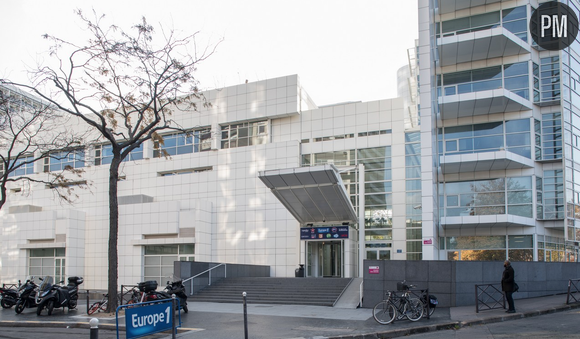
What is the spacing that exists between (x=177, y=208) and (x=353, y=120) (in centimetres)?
1382

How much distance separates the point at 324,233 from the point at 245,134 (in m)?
11.6

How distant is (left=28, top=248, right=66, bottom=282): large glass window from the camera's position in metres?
37.9

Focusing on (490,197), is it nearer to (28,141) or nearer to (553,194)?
(553,194)

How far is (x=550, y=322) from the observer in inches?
522

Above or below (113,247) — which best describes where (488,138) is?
above

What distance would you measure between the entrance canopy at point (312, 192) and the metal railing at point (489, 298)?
30.1ft

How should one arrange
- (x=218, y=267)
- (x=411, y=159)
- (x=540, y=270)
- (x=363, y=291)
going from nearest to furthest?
(x=363, y=291) → (x=540, y=270) → (x=218, y=267) → (x=411, y=159)

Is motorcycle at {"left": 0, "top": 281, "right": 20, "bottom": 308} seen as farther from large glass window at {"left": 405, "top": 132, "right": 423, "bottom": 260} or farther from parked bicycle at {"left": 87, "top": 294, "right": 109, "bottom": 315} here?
large glass window at {"left": 405, "top": 132, "right": 423, "bottom": 260}

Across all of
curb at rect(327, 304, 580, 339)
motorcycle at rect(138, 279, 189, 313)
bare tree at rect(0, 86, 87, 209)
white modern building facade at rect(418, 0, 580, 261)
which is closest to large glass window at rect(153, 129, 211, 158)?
bare tree at rect(0, 86, 87, 209)

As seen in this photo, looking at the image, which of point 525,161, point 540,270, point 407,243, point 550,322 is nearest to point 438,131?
point 525,161

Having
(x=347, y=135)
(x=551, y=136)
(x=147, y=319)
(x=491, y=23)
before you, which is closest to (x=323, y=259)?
(x=347, y=135)

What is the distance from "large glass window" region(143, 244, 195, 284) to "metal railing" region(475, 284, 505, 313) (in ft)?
71.0

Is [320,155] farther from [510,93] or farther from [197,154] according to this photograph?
[510,93]
